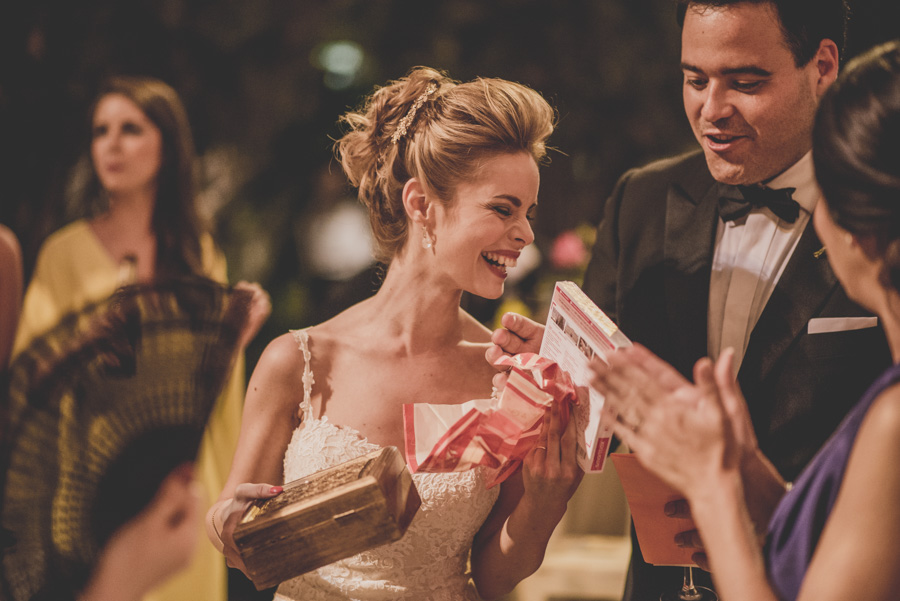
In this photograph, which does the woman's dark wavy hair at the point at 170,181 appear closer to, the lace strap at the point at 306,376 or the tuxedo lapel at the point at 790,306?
the lace strap at the point at 306,376

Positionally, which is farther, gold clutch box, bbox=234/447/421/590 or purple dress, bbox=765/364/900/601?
gold clutch box, bbox=234/447/421/590

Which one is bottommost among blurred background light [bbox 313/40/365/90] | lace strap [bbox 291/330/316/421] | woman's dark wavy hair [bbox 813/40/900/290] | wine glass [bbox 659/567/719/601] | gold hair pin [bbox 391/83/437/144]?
wine glass [bbox 659/567/719/601]

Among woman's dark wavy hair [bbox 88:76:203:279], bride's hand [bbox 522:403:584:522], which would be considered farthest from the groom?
woman's dark wavy hair [bbox 88:76:203:279]

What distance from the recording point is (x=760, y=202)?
1.93 meters

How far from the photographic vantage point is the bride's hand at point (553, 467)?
163cm

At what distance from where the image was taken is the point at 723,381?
1.15m

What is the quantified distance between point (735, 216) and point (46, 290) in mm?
2600

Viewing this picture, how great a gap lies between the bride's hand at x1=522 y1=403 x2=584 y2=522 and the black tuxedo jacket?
1.32 ft

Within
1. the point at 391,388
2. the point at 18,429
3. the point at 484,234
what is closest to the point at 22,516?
the point at 18,429

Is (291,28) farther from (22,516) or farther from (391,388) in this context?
(22,516)

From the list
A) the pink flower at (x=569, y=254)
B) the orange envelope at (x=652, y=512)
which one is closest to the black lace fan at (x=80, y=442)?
the orange envelope at (x=652, y=512)

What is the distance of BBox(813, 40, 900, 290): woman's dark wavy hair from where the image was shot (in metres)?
1.09

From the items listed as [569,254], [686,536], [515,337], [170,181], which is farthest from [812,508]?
[170,181]

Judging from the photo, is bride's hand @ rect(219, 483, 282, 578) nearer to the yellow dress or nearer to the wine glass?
the wine glass
